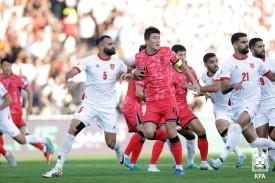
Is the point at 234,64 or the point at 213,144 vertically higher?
the point at 234,64

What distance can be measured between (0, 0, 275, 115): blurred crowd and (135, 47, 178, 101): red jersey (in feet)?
33.0

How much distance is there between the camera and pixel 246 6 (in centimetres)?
2514

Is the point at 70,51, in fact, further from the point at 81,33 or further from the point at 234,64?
the point at 234,64

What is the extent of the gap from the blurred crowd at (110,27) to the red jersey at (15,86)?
14.1 ft

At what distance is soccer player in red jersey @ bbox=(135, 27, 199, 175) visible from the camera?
42.4ft

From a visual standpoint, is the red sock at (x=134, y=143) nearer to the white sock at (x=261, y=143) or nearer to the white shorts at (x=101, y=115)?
the white shorts at (x=101, y=115)

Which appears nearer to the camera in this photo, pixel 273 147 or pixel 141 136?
pixel 273 147

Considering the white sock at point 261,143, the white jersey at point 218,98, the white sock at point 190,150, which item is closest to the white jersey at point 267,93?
the white sock at point 261,143

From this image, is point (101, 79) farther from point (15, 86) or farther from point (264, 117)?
point (15, 86)

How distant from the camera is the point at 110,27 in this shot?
2459 cm

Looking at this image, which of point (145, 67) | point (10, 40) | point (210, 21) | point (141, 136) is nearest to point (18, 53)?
point (10, 40)

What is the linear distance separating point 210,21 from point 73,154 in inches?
235

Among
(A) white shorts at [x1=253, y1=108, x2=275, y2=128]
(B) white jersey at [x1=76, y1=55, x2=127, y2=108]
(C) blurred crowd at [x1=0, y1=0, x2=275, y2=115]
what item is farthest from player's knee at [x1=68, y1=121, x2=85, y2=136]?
(C) blurred crowd at [x1=0, y1=0, x2=275, y2=115]

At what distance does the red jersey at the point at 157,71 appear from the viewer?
13031 millimetres
